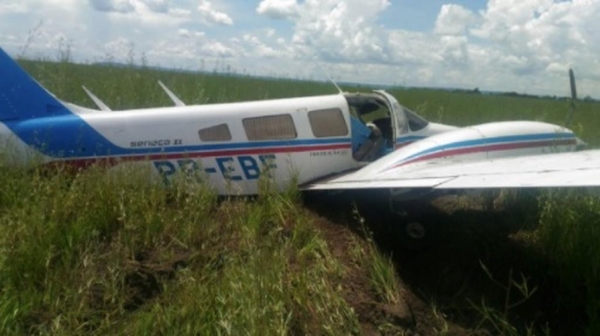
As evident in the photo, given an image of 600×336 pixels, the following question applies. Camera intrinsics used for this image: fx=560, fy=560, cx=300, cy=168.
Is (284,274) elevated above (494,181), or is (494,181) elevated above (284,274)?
(494,181)

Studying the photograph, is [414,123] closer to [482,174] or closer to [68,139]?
[482,174]

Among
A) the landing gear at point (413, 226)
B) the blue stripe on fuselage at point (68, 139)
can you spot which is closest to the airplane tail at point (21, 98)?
the blue stripe on fuselage at point (68, 139)

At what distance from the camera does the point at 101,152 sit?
5.98 m

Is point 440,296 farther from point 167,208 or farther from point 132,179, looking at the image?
point 132,179

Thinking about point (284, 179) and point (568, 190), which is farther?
point (284, 179)

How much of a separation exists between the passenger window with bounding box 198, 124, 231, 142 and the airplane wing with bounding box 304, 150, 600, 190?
1.08 m

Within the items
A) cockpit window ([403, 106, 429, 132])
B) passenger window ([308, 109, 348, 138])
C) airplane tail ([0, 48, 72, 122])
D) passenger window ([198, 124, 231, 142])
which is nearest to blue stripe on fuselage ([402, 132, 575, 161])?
passenger window ([308, 109, 348, 138])

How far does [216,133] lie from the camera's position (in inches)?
244

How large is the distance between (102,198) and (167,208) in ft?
1.89

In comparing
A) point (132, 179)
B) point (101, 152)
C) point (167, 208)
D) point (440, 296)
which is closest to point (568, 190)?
point (440, 296)

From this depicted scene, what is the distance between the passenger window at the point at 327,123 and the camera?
648 centimetres

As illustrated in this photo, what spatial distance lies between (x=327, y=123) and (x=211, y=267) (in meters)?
Answer: 2.76

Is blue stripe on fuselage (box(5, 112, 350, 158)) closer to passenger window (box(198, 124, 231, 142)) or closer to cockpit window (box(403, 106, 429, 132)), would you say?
passenger window (box(198, 124, 231, 142))

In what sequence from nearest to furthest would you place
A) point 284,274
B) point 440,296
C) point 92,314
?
point 92,314 → point 284,274 → point 440,296
